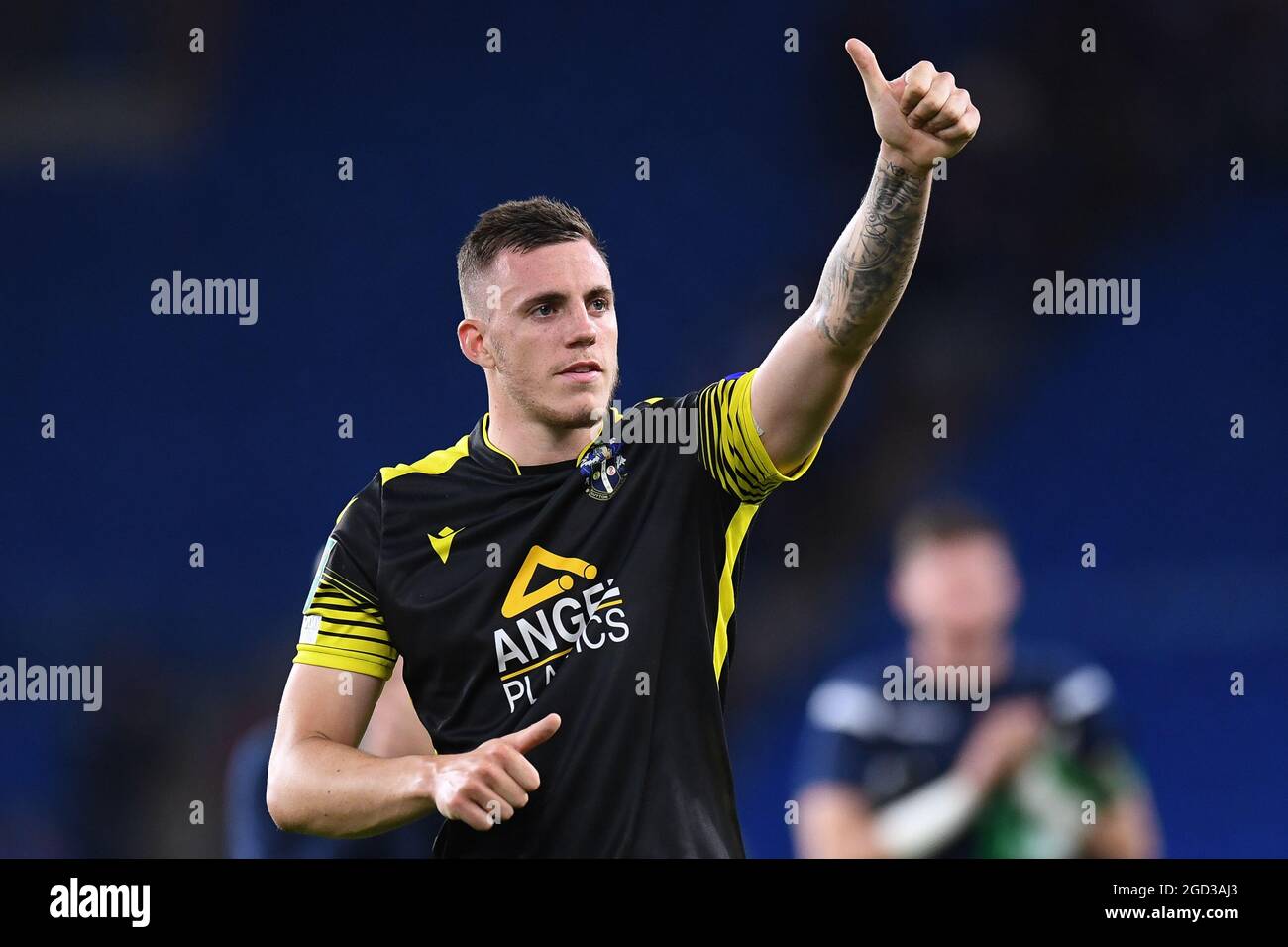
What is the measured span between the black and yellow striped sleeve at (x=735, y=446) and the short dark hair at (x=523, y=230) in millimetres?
455

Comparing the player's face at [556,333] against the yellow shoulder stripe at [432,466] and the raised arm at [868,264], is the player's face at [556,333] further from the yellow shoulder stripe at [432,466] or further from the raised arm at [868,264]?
the raised arm at [868,264]

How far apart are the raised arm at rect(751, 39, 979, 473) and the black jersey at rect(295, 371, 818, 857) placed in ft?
0.26

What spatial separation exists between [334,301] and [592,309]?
11.3ft

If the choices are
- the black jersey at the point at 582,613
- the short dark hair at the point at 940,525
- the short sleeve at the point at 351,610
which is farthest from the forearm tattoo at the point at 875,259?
the short dark hair at the point at 940,525

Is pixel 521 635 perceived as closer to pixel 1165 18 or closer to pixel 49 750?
→ pixel 49 750

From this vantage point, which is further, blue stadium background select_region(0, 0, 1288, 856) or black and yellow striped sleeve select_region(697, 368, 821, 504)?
blue stadium background select_region(0, 0, 1288, 856)

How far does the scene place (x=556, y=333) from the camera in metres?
2.91

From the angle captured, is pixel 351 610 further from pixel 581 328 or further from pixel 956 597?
pixel 956 597

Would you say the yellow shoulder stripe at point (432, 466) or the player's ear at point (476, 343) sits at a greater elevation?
the player's ear at point (476, 343)

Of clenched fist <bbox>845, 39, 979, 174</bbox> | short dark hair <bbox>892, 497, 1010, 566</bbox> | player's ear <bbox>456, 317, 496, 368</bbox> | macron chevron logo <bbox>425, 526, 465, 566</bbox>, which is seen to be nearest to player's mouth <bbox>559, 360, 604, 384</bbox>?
player's ear <bbox>456, 317, 496, 368</bbox>

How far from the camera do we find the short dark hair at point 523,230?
301cm

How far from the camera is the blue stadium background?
19.3ft

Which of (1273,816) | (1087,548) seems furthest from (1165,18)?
(1273,816)

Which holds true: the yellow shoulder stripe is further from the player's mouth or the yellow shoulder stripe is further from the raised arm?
the raised arm
